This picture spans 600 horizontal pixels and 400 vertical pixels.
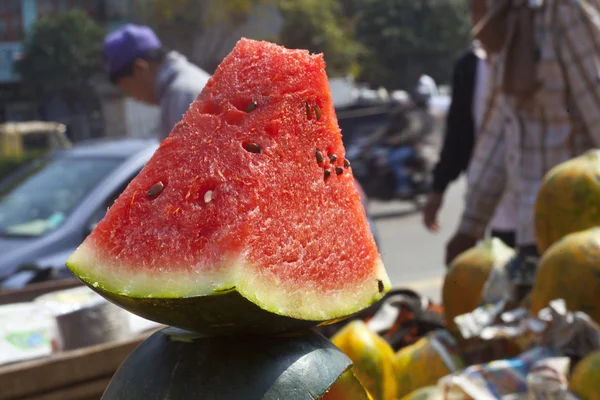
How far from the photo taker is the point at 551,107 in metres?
3.02

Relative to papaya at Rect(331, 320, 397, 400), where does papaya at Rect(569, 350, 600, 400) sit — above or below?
above

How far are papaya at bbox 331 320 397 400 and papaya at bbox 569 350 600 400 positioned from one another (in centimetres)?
46

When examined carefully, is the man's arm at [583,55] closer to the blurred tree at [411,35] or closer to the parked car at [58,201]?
the parked car at [58,201]

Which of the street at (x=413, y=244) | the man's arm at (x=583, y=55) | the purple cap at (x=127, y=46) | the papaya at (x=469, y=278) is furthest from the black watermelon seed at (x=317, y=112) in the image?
the street at (x=413, y=244)

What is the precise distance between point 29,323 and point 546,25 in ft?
7.16

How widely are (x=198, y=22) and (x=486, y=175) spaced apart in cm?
2555

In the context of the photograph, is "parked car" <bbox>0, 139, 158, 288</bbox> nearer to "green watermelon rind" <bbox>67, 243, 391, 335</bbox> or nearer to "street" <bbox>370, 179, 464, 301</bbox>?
"street" <bbox>370, 179, 464, 301</bbox>

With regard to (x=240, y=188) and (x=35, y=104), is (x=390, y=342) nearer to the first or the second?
(x=240, y=188)

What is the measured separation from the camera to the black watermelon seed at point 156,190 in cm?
123

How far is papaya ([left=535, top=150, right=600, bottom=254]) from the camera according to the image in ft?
6.77

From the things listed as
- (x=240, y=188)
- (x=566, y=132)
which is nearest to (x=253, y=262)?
(x=240, y=188)

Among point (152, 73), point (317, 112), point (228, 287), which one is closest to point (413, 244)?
point (152, 73)

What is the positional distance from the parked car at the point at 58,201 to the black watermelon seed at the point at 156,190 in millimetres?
3765

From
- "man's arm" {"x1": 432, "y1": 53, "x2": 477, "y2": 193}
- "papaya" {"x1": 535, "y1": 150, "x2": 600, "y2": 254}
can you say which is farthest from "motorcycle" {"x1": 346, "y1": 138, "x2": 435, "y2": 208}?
"papaya" {"x1": 535, "y1": 150, "x2": 600, "y2": 254}
